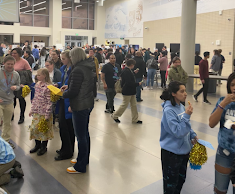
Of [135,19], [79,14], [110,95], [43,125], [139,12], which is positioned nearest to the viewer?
[43,125]

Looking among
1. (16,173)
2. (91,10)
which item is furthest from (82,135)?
(91,10)

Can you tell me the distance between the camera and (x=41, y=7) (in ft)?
90.8

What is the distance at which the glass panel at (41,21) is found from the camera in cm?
2741

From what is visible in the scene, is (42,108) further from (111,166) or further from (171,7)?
(171,7)

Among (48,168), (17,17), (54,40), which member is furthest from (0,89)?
(54,40)

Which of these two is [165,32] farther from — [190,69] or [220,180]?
[220,180]

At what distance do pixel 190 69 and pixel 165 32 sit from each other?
10711 mm

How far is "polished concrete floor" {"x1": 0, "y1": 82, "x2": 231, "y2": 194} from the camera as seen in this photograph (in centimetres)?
327

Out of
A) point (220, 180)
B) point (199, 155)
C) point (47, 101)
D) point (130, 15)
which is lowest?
point (220, 180)

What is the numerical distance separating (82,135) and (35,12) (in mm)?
27114

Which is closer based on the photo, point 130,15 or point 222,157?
point 222,157

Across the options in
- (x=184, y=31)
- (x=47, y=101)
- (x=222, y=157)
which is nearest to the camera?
(x=222, y=157)

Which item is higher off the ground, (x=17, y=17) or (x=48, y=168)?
(x=17, y=17)

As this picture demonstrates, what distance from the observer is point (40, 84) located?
13.6ft
